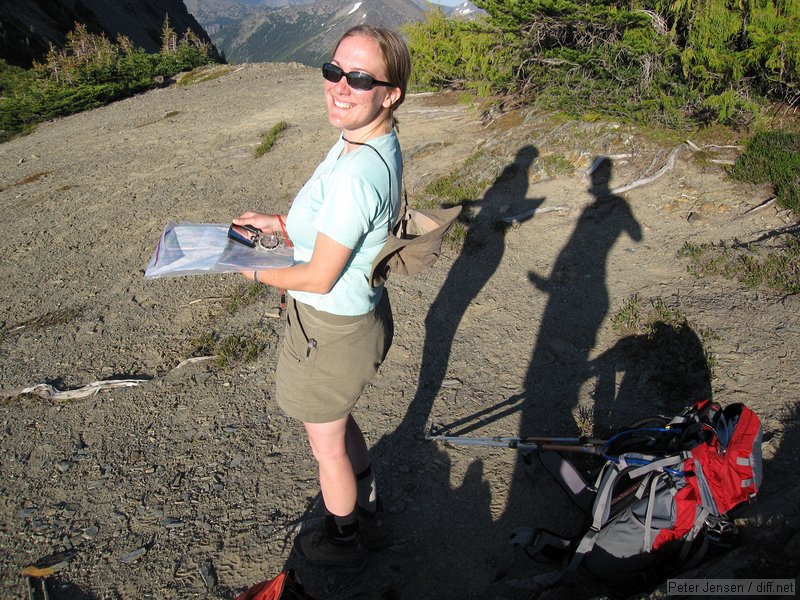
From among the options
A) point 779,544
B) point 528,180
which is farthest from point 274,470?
point 528,180

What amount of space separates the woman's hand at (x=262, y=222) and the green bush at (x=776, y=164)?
6544mm

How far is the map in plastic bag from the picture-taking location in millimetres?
2438

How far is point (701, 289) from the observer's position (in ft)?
18.5

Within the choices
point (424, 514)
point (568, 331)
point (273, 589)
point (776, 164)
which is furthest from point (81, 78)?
point (273, 589)

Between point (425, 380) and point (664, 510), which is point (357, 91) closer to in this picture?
point (664, 510)

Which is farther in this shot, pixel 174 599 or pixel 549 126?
pixel 549 126

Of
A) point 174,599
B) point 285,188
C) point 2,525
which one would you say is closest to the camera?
point 174,599

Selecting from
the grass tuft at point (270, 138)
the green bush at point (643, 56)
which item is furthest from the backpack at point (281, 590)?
the grass tuft at point (270, 138)

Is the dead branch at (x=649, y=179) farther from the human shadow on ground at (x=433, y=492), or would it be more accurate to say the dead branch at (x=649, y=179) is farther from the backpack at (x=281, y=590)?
the backpack at (x=281, y=590)

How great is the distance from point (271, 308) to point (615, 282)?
153 inches

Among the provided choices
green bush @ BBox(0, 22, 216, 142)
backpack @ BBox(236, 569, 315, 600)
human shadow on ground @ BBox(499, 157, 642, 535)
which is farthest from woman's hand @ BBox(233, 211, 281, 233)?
green bush @ BBox(0, 22, 216, 142)

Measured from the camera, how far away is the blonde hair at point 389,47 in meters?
2.15

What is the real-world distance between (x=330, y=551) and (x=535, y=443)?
1.60 metres

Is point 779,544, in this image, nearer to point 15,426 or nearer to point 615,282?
point 615,282
